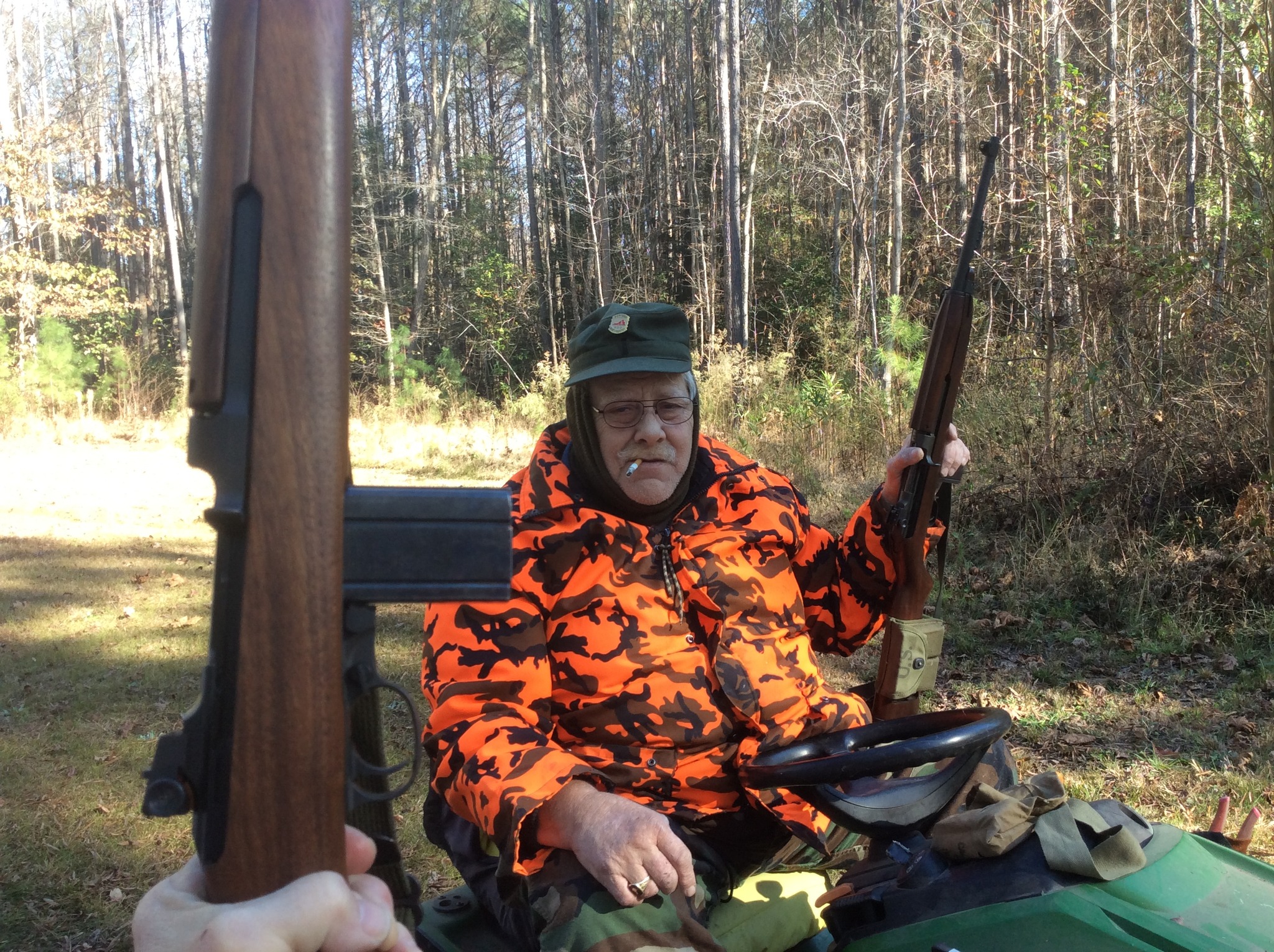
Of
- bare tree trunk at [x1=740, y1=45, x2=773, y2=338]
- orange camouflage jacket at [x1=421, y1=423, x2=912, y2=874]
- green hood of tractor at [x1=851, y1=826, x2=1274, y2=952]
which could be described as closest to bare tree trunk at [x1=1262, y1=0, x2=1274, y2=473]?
orange camouflage jacket at [x1=421, y1=423, x2=912, y2=874]

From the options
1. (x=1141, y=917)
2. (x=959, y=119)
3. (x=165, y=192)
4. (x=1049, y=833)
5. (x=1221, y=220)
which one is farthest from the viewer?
(x=165, y=192)

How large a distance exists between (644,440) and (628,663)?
0.52m

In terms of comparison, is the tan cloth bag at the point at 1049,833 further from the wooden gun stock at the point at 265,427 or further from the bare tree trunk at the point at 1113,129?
the bare tree trunk at the point at 1113,129

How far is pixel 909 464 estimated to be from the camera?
269 cm

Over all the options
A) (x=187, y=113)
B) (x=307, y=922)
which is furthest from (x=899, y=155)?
(x=187, y=113)

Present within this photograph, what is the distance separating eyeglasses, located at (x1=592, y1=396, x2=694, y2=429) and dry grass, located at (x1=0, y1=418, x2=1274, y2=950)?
2.20 m

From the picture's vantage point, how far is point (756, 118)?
901 inches

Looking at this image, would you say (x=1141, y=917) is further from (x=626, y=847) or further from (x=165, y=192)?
(x=165, y=192)

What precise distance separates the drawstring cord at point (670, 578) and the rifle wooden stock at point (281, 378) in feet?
4.59

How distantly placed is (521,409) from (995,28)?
9785mm

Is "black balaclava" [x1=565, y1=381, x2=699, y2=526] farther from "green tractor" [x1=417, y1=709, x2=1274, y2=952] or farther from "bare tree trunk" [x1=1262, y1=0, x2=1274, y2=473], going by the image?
"bare tree trunk" [x1=1262, y1=0, x2=1274, y2=473]

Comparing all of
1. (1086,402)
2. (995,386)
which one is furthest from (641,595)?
(995,386)

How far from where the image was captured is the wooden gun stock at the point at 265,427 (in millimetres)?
904

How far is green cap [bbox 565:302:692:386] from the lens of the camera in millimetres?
2367
